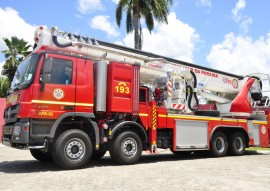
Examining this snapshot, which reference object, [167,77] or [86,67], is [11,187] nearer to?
[86,67]

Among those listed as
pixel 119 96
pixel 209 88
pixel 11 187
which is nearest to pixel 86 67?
pixel 119 96

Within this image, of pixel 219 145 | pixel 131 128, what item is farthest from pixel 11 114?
pixel 219 145

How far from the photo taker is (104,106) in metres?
8.91

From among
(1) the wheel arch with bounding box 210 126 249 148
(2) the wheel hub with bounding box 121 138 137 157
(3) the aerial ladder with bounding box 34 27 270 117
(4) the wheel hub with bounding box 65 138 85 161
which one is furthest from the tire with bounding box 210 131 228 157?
(4) the wheel hub with bounding box 65 138 85 161

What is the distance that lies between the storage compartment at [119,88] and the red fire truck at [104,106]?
0.03 m

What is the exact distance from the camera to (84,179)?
6.79 metres

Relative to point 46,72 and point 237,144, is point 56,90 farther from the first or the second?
point 237,144

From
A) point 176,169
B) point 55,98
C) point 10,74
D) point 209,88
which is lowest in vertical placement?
point 176,169

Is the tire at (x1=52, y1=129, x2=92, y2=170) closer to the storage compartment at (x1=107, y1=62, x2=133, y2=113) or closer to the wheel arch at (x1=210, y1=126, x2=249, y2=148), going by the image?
the storage compartment at (x1=107, y1=62, x2=133, y2=113)

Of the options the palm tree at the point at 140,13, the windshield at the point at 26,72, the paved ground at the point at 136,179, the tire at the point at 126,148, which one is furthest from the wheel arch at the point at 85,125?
the palm tree at the point at 140,13

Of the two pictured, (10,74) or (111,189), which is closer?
(111,189)

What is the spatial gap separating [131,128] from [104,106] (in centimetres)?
122

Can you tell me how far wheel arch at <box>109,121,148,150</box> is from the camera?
29.4 feet

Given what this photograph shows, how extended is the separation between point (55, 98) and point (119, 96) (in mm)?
1926
